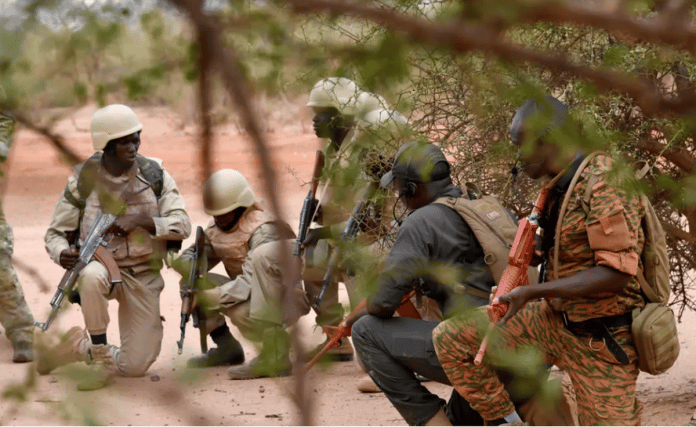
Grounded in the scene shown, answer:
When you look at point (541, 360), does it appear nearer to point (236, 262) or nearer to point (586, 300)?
point (586, 300)

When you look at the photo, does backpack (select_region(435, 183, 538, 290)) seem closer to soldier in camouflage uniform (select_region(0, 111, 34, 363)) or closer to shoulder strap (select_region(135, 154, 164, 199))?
shoulder strap (select_region(135, 154, 164, 199))

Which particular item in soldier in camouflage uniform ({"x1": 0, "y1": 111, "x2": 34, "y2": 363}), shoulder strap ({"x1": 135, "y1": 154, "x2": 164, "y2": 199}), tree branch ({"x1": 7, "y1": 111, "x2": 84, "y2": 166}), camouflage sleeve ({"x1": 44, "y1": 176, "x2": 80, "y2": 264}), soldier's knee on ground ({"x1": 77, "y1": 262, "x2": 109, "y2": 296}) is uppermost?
tree branch ({"x1": 7, "y1": 111, "x2": 84, "y2": 166})

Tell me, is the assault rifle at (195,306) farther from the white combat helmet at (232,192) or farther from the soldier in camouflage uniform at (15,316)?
the soldier in camouflage uniform at (15,316)

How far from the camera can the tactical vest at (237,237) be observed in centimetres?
739

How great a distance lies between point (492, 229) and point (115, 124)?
340 centimetres

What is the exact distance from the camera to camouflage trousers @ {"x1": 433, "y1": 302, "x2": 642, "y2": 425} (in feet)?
13.8

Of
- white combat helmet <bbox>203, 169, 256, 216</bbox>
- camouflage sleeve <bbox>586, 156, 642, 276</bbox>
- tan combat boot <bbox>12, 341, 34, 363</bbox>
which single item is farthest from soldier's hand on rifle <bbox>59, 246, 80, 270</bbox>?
camouflage sleeve <bbox>586, 156, 642, 276</bbox>

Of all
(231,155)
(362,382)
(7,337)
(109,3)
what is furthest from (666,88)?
(231,155)

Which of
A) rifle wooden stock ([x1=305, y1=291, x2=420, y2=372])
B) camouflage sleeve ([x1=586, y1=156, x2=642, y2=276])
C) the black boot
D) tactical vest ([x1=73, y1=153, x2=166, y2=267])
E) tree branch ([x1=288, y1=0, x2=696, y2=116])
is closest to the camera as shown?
tree branch ([x1=288, y1=0, x2=696, y2=116])

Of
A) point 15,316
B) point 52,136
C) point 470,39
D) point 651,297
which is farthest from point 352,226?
point 470,39

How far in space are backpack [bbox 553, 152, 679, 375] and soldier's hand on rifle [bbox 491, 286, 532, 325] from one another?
0.19 meters

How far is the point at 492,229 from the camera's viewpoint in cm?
478

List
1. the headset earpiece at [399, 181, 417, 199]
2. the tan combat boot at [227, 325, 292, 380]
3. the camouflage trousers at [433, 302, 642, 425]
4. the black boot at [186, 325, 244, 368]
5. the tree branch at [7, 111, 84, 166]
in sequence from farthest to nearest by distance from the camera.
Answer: the black boot at [186, 325, 244, 368] → the headset earpiece at [399, 181, 417, 199] → the camouflage trousers at [433, 302, 642, 425] → the tan combat boot at [227, 325, 292, 380] → the tree branch at [7, 111, 84, 166]

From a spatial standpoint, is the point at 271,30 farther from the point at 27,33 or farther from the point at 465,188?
the point at 465,188
